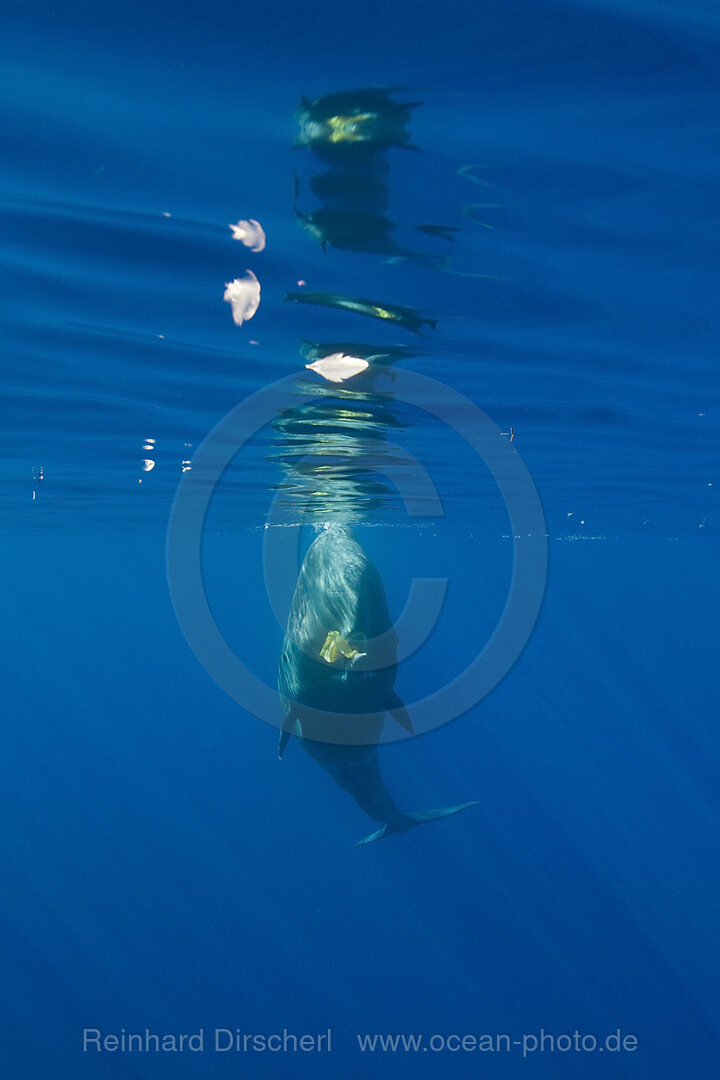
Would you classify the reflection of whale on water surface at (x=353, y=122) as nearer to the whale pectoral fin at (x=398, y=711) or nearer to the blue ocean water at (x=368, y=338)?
the blue ocean water at (x=368, y=338)

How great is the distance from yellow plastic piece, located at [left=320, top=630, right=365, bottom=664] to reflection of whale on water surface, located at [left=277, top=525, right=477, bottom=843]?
0.02 m

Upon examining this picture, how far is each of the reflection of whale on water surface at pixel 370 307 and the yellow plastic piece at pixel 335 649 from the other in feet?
17.7

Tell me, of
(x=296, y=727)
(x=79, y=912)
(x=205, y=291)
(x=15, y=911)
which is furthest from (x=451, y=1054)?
(x=79, y=912)

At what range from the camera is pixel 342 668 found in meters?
12.9

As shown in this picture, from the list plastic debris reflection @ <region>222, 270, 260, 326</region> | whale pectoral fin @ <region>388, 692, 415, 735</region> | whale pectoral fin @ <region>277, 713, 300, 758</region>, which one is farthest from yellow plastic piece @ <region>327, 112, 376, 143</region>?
whale pectoral fin @ <region>277, 713, 300, 758</region>

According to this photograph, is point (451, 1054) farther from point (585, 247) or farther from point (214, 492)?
point (585, 247)

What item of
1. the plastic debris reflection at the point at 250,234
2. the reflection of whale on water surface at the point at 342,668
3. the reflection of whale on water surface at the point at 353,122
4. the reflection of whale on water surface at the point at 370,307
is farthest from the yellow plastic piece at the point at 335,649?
the reflection of whale on water surface at the point at 353,122

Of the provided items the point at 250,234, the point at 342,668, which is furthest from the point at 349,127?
the point at 342,668

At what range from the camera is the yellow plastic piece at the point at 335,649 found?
12887mm

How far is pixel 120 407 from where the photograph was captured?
14.5m

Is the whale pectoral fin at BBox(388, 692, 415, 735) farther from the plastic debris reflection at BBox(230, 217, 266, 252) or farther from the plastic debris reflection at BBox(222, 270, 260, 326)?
the plastic debris reflection at BBox(230, 217, 266, 252)

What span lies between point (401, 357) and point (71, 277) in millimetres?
4789

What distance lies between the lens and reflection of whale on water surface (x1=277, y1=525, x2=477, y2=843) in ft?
42.3

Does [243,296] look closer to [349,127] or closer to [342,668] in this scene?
[349,127]
